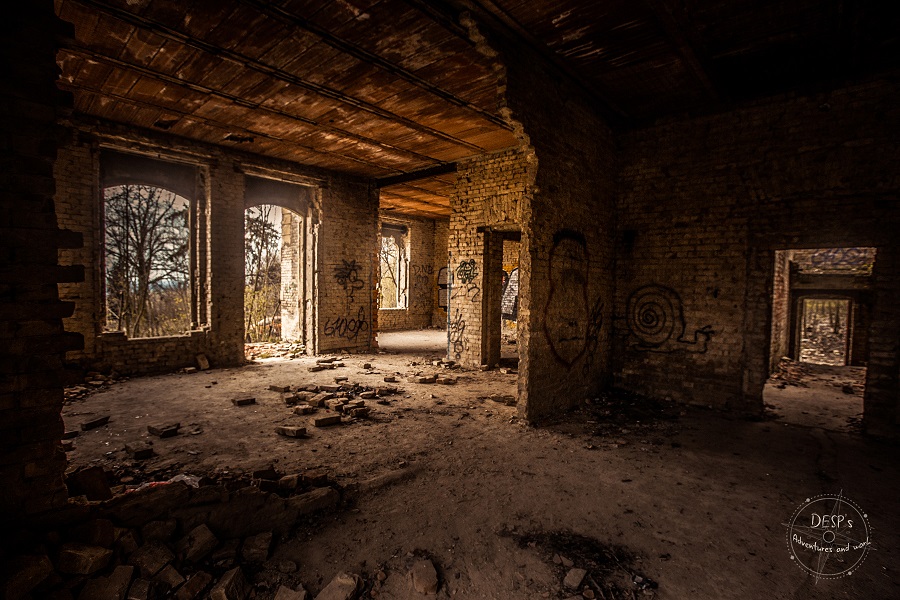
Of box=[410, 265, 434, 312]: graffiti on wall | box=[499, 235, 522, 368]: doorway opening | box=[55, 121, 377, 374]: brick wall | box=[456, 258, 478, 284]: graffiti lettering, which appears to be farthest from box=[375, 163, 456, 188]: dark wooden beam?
box=[410, 265, 434, 312]: graffiti on wall

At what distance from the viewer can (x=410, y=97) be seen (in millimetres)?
5848

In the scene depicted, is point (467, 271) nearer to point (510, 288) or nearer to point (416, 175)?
point (416, 175)

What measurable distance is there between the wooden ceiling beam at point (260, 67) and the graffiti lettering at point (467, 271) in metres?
2.62

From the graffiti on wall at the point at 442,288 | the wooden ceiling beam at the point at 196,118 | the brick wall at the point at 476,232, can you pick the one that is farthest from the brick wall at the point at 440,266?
the wooden ceiling beam at the point at 196,118

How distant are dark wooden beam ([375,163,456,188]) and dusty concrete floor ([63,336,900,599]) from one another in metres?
5.44

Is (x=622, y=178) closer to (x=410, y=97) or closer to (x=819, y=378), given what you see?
(x=410, y=97)

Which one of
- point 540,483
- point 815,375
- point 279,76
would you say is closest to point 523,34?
point 279,76

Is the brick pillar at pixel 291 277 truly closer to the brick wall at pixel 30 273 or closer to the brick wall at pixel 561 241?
the brick wall at pixel 561 241

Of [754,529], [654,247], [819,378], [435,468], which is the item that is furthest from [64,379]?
[819,378]

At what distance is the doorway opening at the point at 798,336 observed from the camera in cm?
636

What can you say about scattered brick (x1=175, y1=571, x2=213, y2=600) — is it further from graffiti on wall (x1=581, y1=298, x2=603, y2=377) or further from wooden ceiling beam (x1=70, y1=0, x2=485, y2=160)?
graffiti on wall (x1=581, y1=298, x2=603, y2=377)

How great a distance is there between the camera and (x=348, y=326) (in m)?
10.7

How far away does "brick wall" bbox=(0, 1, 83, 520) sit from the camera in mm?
2293

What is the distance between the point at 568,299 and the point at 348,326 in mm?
6557
